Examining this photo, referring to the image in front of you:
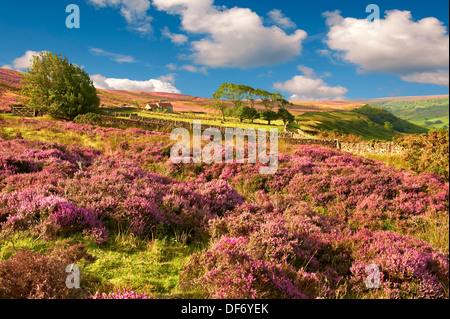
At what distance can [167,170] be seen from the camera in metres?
11.2

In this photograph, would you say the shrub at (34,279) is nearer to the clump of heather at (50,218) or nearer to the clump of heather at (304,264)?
the clump of heather at (50,218)

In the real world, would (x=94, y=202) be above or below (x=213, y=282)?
above

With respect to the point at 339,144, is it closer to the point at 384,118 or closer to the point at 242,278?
the point at 242,278

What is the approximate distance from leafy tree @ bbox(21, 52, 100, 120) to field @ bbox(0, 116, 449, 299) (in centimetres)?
2987

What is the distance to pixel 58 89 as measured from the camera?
1363 inches

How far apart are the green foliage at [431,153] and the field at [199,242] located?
5.08 meters

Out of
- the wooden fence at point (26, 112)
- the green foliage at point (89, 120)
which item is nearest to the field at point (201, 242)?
the green foliage at point (89, 120)

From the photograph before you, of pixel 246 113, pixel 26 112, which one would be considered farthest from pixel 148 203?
pixel 246 113

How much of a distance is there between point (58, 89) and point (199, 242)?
40.1 m

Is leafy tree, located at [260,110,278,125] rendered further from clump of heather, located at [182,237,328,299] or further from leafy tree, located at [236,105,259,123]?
clump of heather, located at [182,237,328,299]

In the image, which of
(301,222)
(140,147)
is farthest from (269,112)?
(301,222)

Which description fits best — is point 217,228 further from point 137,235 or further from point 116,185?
point 116,185

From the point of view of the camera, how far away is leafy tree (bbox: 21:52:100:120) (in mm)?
33438

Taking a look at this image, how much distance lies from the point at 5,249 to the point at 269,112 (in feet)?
245
